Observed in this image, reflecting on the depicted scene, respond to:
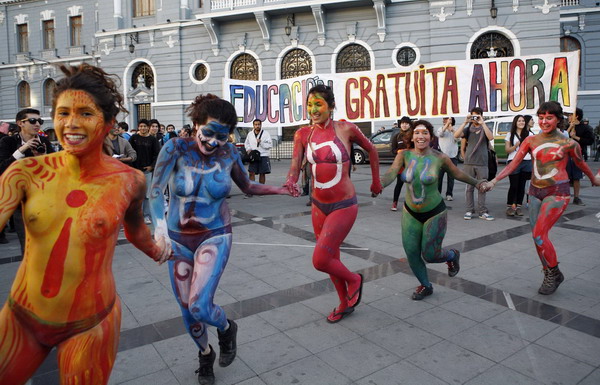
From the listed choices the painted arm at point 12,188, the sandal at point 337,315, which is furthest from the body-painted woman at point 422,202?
the painted arm at point 12,188

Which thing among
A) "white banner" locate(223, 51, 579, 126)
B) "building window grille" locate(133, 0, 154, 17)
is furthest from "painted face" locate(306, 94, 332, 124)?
"building window grille" locate(133, 0, 154, 17)

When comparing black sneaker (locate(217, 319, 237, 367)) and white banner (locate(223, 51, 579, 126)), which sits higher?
white banner (locate(223, 51, 579, 126))

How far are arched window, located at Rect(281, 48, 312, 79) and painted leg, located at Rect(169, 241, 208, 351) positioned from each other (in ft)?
67.3

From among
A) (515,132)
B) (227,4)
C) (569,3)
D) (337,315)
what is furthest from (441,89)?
(569,3)

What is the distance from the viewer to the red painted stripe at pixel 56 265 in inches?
66.9

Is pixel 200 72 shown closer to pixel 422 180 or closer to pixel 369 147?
pixel 369 147

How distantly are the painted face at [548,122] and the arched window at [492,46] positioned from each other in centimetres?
1667

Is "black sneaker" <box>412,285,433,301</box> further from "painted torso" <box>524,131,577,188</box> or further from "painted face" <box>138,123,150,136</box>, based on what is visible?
"painted face" <box>138,123,150,136</box>

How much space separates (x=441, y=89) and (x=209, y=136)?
642cm

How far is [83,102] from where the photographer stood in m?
1.77

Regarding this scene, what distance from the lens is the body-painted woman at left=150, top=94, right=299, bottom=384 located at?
2805 millimetres

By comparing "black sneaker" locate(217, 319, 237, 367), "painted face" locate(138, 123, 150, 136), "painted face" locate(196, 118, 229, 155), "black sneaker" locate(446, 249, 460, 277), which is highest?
"painted face" locate(138, 123, 150, 136)

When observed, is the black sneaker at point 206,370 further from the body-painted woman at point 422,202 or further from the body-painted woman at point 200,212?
the body-painted woman at point 422,202

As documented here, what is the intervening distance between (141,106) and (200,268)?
82.0ft
